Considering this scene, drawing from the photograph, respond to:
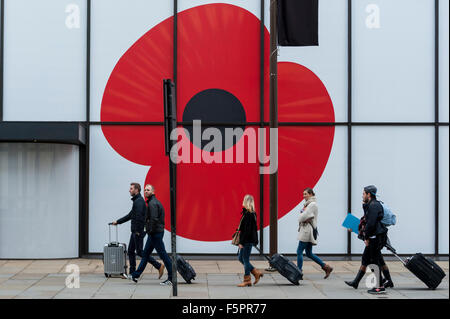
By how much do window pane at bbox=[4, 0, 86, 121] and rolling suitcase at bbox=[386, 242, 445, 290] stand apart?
8.34 meters

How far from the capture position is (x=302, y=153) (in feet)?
53.1

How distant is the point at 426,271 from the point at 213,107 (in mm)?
6613

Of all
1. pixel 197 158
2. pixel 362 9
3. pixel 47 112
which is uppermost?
pixel 362 9

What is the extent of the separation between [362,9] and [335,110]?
2.49 m

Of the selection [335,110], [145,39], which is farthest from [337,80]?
[145,39]

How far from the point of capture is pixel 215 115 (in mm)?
16203

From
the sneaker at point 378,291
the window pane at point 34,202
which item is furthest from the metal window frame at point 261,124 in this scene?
the sneaker at point 378,291

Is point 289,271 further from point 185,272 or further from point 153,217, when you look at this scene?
point 153,217

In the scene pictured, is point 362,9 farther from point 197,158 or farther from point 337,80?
point 197,158

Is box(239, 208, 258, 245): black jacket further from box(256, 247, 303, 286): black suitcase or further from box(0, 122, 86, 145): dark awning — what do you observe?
box(0, 122, 86, 145): dark awning

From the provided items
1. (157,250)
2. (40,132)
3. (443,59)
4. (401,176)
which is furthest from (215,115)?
(443,59)

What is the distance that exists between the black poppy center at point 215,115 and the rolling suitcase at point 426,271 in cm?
555

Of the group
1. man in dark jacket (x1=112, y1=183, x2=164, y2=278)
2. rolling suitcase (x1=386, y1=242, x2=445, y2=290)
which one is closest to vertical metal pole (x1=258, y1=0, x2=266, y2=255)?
man in dark jacket (x1=112, y1=183, x2=164, y2=278)

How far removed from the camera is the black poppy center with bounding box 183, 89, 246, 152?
16.1m
